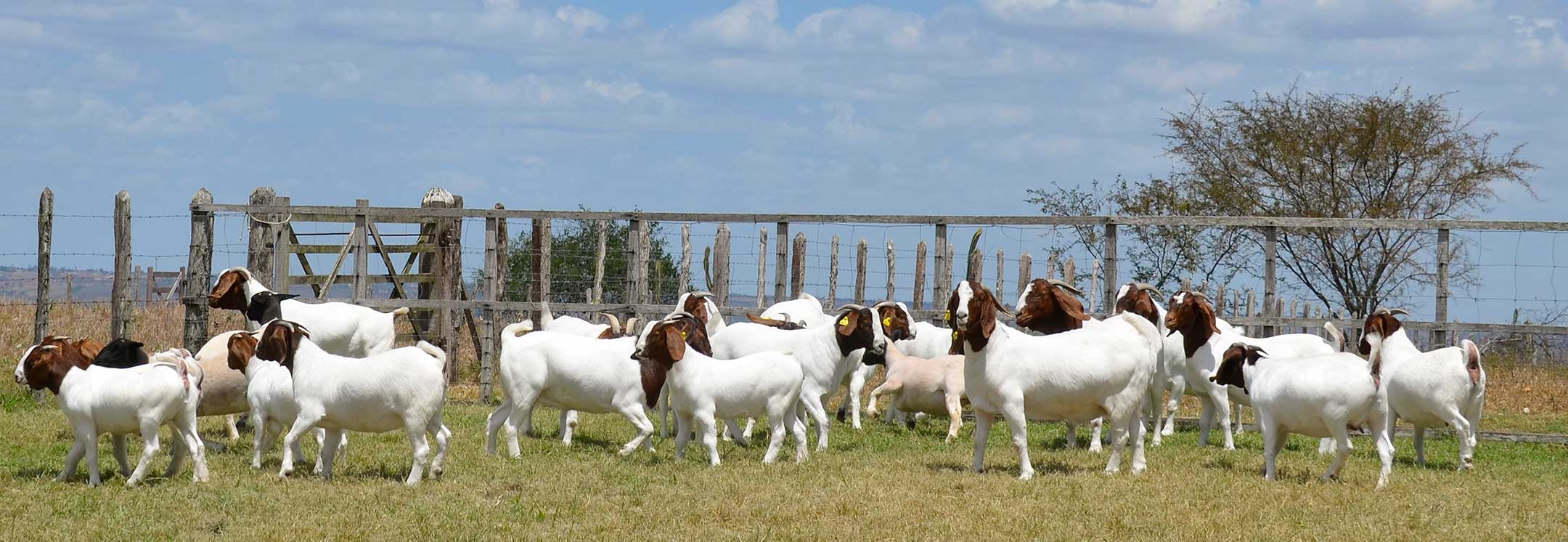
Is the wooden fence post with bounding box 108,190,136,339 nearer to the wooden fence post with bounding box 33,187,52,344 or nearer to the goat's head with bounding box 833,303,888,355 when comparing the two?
the wooden fence post with bounding box 33,187,52,344

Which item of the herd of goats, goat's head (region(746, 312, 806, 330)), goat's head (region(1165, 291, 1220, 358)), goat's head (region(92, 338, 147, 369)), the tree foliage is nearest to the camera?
the herd of goats

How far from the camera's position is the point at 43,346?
1053cm

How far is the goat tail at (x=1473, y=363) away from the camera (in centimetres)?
1202

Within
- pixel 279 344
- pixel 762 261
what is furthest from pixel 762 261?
pixel 279 344

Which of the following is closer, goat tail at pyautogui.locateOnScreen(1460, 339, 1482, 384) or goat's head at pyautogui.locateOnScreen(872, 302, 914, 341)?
goat tail at pyautogui.locateOnScreen(1460, 339, 1482, 384)

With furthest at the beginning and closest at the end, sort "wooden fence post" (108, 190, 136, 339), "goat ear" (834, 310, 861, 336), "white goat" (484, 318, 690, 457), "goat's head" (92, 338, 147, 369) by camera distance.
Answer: "wooden fence post" (108, 190, 136, 339), "goat ear" (834, 310, 861, 336), "white goat" (484, 318, 690, 457), "goat's head" (92, 338, 147, 369)

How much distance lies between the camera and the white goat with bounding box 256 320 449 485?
10.2 meters

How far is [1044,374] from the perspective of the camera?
11.3 m

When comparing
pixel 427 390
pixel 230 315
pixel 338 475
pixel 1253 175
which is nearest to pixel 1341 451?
pixel 427 390

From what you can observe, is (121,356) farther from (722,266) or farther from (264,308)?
(722,266)

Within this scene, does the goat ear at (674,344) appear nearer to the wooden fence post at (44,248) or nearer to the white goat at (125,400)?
the white goat at (125,400)

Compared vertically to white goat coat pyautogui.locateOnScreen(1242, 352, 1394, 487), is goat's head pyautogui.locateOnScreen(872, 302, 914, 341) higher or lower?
higher

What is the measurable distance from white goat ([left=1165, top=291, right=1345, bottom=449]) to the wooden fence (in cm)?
153

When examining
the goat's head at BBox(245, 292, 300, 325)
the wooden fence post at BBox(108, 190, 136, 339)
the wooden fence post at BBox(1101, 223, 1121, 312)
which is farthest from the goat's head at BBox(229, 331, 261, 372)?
the wooden fence post at BBox(1101, 223, 1121, 312)
